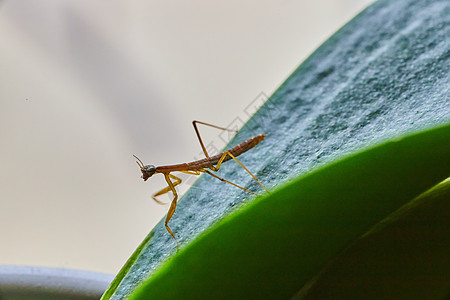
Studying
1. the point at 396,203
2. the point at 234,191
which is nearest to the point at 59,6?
the point at 234,191

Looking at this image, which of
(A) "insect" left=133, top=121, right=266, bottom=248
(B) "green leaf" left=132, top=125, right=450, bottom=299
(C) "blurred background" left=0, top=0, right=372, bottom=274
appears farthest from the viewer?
(C) "blurred background" left=0, top=0, right=372, bottom=274

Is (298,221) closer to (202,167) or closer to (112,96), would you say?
(202,167)

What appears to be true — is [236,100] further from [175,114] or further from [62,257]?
[62,257]

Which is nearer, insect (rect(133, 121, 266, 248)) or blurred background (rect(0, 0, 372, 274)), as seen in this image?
insect (rect(133, 121, 266, 248))

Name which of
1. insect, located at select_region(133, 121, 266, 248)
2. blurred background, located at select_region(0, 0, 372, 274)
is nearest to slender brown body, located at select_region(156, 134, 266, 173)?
insect, located at select_region(133, 121, 266, 248)

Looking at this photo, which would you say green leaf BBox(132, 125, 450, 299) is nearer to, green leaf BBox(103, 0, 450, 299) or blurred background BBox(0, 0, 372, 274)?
green leaf BBox(103, 0, 450, 299)

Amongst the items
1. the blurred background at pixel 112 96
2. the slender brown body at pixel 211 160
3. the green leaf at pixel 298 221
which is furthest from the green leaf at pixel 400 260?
the blurred background at pixel 112 96

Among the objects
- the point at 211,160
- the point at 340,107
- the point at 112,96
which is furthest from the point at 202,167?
the point at 112,96
